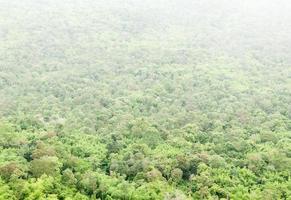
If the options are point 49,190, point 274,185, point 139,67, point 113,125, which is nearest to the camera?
point 49,190

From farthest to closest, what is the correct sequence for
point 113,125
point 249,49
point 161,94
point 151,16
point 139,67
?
point 151,16 → point 249,49 → point 139,67 → point 161,94 → point 113,125

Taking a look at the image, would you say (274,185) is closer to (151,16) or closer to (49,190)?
(49,190)

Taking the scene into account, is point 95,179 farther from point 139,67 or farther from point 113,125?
point 139,67

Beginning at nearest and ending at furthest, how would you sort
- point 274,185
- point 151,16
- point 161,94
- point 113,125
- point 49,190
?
point 49,190, point 274,185, point 113,125, point 161,94, point 151,16

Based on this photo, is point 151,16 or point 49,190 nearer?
point 49,190

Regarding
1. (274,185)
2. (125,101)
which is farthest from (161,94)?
(274,185)

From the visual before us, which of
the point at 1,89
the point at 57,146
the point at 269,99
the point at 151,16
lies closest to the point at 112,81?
the point at 1,89
